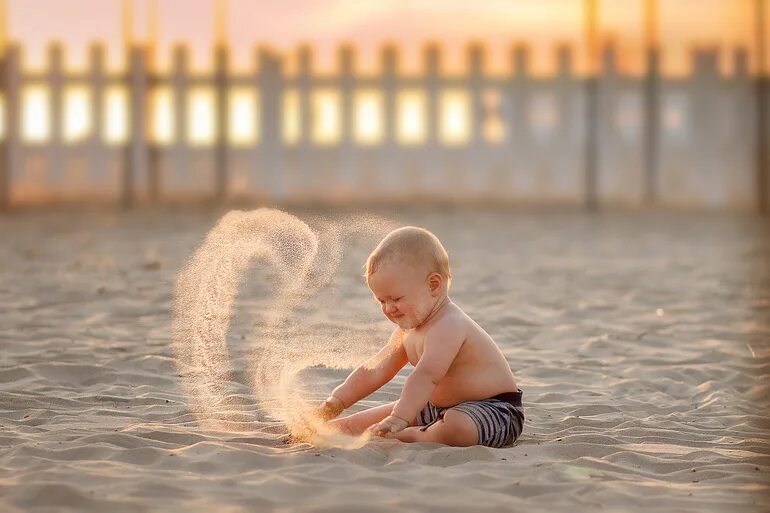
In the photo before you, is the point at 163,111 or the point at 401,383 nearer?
the point at 401,383

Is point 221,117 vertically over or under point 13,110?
under

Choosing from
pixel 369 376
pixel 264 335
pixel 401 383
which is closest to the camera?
pixel 369 376

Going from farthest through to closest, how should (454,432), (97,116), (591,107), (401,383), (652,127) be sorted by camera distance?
(97,116) < (652,127) < (591,107) < (401,383) < (454,432)

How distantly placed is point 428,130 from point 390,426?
17.9m

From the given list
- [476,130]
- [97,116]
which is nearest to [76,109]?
[97,116]

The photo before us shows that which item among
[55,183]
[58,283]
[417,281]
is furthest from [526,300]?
[55,183]

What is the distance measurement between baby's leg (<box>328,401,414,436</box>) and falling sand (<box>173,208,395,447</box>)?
7 centimetres

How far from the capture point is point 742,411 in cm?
468

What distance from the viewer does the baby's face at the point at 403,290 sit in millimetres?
3668

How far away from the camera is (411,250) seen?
3684 mm

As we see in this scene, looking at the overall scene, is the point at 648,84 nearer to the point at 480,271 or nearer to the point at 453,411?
the point at 480,271

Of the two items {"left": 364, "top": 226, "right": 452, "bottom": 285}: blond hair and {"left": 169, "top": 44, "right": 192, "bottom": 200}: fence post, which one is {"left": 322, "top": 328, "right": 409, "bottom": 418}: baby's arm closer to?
{"left": 364, "top": 226, "right": 452, "bottom": 285}: blond hair

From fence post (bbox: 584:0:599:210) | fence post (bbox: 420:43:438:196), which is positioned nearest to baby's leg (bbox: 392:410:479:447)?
fence post (bbox: 584:0:599:210)

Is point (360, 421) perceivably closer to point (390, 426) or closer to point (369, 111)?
point (390, 426)
